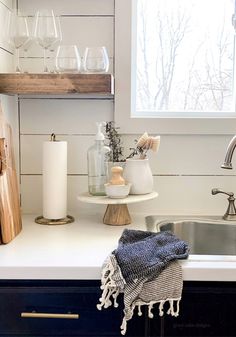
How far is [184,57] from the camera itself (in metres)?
1.96

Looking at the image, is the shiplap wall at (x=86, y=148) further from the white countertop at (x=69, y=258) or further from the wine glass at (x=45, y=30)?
the white countertop at (x=69, y=258)

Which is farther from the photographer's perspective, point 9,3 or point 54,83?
point 9,3

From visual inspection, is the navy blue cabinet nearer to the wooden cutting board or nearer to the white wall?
the wooden cutting board

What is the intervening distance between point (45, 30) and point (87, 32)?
0.23 m

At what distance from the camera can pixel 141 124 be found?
6.13 ft

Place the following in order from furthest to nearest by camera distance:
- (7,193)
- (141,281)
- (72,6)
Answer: (72,6) → (7,193) → (141,281)

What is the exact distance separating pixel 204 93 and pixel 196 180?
39 centimetres

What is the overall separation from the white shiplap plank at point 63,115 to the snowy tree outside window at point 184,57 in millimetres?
185

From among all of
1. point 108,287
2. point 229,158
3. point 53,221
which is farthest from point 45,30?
point 108,287

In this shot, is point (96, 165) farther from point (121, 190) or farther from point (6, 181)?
point (6, 181)

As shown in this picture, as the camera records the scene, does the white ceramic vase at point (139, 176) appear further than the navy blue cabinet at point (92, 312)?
Yes

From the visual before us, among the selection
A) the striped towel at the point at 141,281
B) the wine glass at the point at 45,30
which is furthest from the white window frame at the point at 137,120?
the striped towel at the point at 141,281

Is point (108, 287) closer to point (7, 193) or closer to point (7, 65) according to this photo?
point (7, 193)

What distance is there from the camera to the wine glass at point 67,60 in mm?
1677
